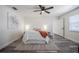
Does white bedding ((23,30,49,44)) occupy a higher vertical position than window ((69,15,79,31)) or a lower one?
lower

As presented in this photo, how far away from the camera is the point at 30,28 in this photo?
2016 mm

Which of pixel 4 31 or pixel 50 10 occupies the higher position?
pixel 50 10

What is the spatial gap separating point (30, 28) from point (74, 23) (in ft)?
2.92

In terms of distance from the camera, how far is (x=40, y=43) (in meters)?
1.95

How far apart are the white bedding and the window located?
0.55 meters

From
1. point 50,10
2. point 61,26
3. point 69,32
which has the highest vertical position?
point 50,10

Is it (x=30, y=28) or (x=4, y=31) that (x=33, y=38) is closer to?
(x=30, y=28)

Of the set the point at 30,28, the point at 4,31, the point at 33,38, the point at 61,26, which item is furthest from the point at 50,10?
the point at 4,31

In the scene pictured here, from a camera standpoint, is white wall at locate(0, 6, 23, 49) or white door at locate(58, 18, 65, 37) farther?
white door at locate(58, 18, 65, 37)

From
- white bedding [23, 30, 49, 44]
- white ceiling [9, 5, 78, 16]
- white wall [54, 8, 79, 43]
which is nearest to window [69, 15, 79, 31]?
white wall [54, 8, 79, 43]

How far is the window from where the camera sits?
1957mm

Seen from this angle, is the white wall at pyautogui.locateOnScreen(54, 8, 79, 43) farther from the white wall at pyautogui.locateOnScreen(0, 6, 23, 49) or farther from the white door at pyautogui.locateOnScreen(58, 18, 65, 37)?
the white wall at pyautogui.locateOnScreen(0, 6, 23, 49)

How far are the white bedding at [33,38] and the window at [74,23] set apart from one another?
548mm
